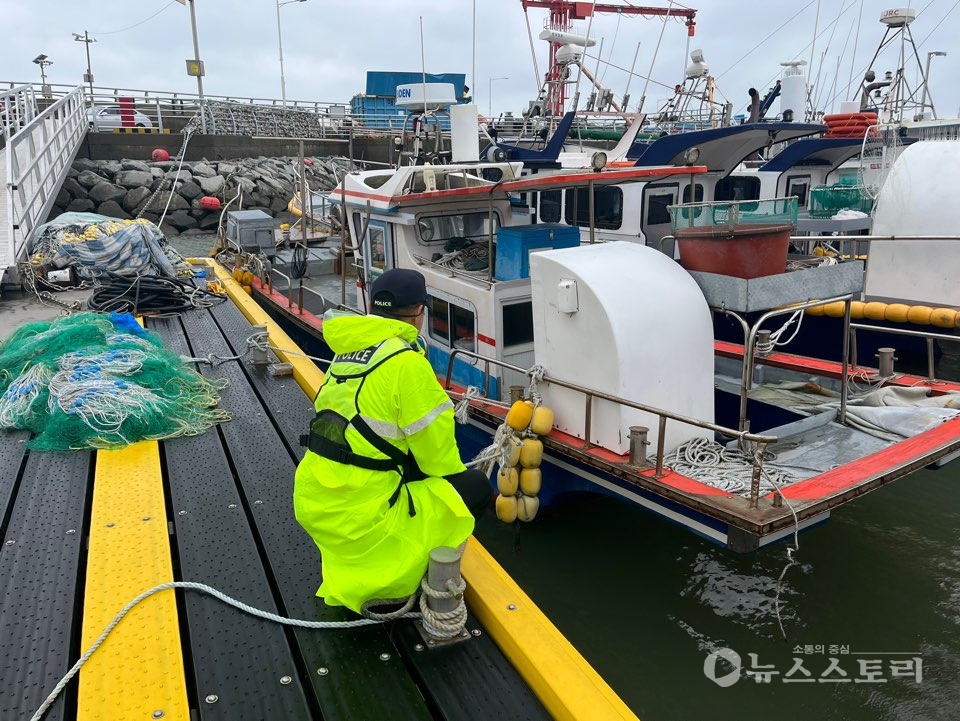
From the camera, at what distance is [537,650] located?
8.61 feet

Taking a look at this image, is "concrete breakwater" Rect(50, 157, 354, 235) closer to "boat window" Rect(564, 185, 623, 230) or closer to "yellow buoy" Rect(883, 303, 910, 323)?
"boat window" Rect(564, 185, 623, 230)

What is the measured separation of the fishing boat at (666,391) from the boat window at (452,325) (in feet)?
0.18

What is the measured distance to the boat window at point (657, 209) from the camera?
10484 mm

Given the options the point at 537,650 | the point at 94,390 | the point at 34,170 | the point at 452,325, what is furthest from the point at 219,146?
the point at 537,650

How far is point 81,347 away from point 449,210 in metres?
4.10

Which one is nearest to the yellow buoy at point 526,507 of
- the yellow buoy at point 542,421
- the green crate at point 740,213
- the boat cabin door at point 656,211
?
the yellow buoy at point 542,421

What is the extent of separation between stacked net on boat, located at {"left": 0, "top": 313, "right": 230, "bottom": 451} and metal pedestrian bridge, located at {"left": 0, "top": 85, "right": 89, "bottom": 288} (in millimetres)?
3721

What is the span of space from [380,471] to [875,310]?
28.1 ft

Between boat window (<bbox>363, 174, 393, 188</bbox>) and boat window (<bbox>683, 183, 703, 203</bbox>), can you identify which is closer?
boat window (<bbox>363, 174, 393, 188</bbox>)

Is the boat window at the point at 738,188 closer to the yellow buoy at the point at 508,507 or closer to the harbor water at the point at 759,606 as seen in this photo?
the harbor water at the point at 759,606

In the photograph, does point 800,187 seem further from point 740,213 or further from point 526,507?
point 526,507

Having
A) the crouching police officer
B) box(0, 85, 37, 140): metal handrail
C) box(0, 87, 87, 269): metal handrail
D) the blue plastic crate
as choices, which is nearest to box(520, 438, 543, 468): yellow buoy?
the blue plastic crate

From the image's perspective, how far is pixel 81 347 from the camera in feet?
16.5

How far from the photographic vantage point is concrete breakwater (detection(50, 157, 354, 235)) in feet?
61.1
